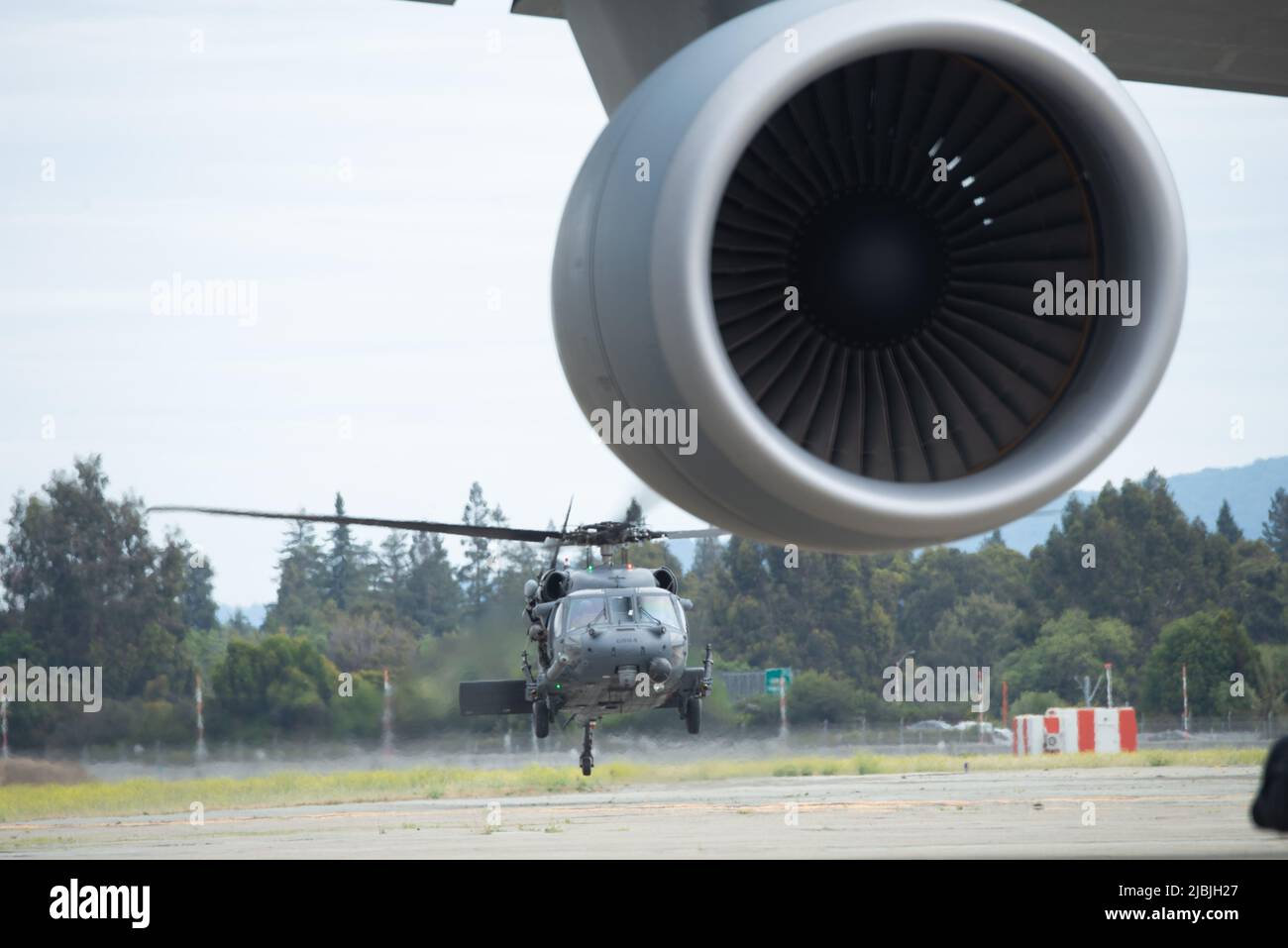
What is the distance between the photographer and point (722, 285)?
3756 millimetres

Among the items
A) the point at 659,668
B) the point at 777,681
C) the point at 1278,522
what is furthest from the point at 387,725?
the point at 1278,522

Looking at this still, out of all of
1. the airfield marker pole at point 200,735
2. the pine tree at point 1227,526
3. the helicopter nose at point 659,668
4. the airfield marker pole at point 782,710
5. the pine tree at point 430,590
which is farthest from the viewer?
the pine tree at point 1227,526

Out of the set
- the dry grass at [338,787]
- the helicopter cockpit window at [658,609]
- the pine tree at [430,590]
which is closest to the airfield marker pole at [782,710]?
the dry grass at [338,787]

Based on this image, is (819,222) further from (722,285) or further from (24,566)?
(24,566)

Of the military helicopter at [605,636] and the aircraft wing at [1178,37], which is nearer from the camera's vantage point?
the aircraft wing at [1178,37]

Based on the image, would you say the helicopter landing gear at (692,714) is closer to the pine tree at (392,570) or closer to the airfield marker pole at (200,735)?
the airfield marker pole at (200,735)

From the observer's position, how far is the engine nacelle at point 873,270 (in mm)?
3348

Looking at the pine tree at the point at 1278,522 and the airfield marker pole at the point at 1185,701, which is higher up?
the pine tree at the point at 1278,522

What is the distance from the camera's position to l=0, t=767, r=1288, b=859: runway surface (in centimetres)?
1264

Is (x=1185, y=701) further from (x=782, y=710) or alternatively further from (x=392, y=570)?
(x=392, y=570)

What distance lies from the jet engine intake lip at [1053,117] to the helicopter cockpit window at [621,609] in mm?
16774

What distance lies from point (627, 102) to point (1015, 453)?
1.14 meters

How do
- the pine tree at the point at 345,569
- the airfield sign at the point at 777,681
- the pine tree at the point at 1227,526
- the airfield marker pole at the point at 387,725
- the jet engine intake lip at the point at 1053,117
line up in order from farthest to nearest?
the pine tree at the point at 1227,526
the pine tree at the point at 345,569
the airfield sign at the point at 777,681
the airfield marker pole at the point at 387,725
the jet engine intake lip at the point at 1053,117

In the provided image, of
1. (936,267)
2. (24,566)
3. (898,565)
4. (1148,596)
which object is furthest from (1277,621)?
(936,267)
